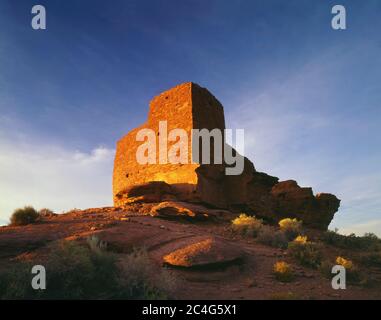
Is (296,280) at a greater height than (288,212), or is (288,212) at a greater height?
(288,212)

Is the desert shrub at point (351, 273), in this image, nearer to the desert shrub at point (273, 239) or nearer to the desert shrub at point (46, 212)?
the desert shrub at point (273, 239)

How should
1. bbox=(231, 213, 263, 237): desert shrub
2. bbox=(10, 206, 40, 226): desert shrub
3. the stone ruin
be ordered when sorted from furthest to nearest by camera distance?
the stone ruin → bbox=(231, 213, 263, 237): desert shrub → bbox=(10, 206, 40, 226): desert shrub

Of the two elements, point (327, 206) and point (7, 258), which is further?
point (327, 206)

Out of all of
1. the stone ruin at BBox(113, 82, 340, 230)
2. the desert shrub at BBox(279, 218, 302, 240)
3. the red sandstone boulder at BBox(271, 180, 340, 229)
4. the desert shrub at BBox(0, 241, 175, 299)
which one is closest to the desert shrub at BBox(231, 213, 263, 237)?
the desert shrub at BBox(279, 218, 302, 240)

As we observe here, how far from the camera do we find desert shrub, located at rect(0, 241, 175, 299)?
503 centimetres

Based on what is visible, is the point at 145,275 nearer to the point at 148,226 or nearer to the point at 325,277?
the point at 148,226

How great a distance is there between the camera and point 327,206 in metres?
17.8

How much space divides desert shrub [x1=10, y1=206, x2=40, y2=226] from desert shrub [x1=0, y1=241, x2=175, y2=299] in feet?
14.6

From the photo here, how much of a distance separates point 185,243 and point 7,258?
4.05 m

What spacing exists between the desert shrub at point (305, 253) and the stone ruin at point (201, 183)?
450cm

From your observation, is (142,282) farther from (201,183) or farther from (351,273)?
(201,183)

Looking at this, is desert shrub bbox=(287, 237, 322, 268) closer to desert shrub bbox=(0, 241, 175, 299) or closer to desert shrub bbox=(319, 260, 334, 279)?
desert shrub bbox=(319, 260, 334, 279)

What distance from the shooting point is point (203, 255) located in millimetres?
7094
